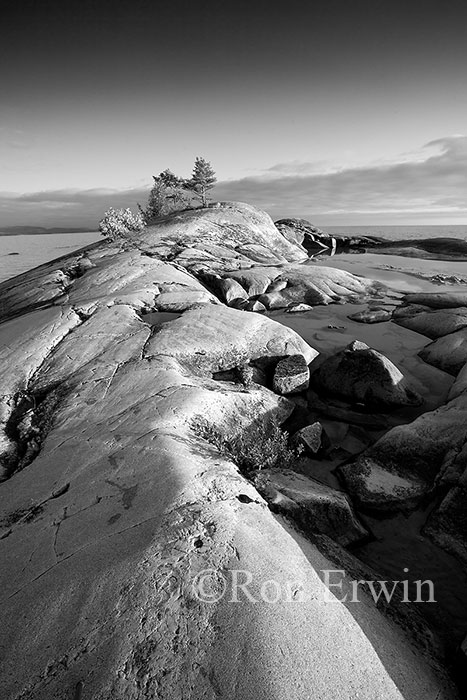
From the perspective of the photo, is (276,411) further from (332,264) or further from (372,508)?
(332,264)

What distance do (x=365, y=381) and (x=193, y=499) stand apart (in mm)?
6346

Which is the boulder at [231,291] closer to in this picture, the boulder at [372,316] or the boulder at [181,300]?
the boulder at [181,300]

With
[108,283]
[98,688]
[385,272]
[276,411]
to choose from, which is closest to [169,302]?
[108,283]

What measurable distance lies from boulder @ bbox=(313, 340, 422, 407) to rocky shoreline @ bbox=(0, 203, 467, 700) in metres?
0.04

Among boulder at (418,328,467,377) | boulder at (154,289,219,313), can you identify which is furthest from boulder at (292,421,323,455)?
boulder at (154,289,219,313)

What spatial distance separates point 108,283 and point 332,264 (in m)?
21.8

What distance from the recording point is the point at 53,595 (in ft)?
12.0

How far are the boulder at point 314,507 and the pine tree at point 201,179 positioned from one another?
39.6m

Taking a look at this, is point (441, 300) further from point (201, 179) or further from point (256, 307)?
point (201, 179)

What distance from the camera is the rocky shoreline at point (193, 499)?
10.4 ft

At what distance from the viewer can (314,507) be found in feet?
17.3

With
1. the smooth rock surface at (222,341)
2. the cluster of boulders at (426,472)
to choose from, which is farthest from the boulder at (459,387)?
the smooth rock surface at (222,341)

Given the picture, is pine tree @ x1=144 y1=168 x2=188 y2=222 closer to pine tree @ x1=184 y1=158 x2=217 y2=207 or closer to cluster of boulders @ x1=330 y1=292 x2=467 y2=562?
pine tree @ x1=184 y1=158 x2=217 y2=207

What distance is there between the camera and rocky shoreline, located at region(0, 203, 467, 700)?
3.16 meters
